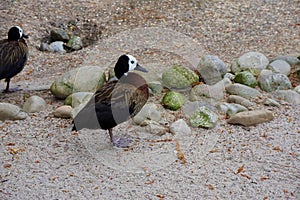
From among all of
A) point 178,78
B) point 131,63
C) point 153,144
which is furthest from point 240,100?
point 131,63

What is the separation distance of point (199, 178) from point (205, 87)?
1.52 metres

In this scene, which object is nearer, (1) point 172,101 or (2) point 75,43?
(1) point 172,101

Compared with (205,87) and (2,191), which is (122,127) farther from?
(2,191)

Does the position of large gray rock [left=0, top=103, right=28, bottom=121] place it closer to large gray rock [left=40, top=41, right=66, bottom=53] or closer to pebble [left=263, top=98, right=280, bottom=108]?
large gray rock [left=40, top=41, right=66, bottom=53]

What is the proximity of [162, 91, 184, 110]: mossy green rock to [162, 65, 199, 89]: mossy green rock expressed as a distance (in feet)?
0.81

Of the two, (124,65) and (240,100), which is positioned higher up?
(124,65)

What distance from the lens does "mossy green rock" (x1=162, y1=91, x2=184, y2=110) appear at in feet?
16.7

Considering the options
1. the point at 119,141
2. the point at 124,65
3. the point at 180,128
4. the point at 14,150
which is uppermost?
the point at 124,65

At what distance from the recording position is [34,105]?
16.9 feet

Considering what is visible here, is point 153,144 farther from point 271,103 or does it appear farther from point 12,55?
point 12,55

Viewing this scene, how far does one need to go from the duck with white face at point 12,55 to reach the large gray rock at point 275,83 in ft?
8.46

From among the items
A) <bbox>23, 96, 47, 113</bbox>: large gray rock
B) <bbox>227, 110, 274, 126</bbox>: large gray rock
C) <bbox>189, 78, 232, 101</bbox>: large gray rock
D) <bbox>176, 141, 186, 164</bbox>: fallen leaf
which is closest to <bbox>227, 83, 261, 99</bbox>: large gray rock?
<bbox>189, 78, 232, 101</bbox>: large gray rock

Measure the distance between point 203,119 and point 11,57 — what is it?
2.24 metres

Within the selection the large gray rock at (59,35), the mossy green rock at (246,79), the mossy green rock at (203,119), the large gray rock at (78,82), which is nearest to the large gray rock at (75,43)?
the large gray rock at (59,35)
